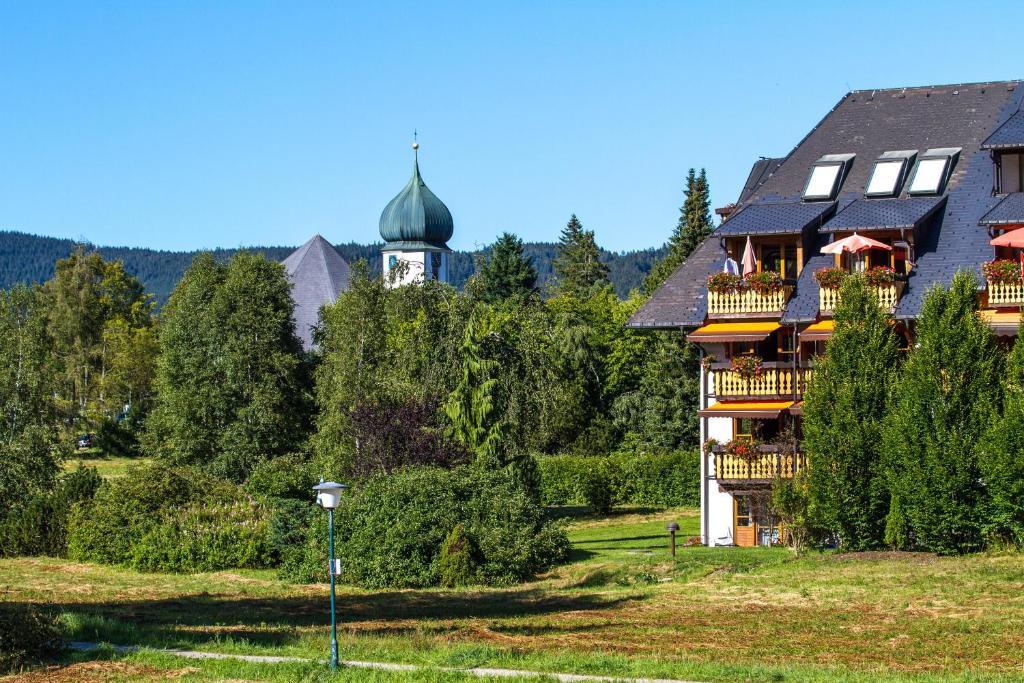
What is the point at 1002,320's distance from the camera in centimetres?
3694

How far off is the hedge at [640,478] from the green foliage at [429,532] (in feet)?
50.2

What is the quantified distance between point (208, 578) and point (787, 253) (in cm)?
1775

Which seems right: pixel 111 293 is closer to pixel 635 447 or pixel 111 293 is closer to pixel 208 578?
pixel 635 447

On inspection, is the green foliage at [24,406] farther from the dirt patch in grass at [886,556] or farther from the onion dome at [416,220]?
the onion dome at [416,220]

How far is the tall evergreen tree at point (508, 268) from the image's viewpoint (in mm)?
94125

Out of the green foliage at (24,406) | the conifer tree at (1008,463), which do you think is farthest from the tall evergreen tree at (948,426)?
the green foliage at (24,406)

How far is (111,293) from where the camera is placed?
103 meters

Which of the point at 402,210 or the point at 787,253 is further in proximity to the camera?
the point at 402,210

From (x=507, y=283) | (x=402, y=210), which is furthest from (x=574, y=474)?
(x=402, y=210)

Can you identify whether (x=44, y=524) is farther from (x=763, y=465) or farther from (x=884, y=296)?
(x=884, y=296)

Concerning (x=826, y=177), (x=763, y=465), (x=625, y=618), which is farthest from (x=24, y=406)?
(x=625, y=618)

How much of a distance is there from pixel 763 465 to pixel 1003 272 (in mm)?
7673

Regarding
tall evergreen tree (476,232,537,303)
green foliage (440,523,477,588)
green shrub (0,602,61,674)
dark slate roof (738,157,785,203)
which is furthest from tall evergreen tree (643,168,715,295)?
green shrub (0,602,61,674)

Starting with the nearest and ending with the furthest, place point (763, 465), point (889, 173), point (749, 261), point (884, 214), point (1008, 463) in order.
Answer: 1. point (1008, 463)
2. point (763, 465)
3. point (884, 214)
4. point (749, 261)
5. point (889, 173)
